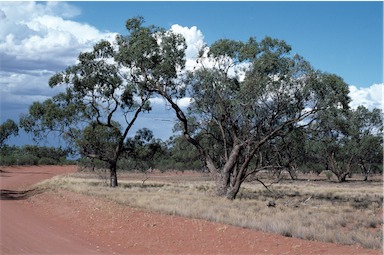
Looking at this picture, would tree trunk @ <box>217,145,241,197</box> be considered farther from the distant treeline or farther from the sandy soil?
the distant treeline

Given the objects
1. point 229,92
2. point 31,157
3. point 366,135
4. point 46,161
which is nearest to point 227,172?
point 229,92

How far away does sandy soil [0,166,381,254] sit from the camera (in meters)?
12.4

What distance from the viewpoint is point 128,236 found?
14898 mm

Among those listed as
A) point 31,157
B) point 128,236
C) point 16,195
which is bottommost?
point 128,236

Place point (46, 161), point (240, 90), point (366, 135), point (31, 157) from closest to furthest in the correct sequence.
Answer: point (240, 90), point (366, 135), point (31, 157), point (46, 161)

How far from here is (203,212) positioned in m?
18.2

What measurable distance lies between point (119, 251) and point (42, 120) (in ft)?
78.1

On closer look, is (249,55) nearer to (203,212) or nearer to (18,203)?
(203,212)

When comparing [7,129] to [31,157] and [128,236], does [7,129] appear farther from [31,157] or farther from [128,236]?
[128,236]

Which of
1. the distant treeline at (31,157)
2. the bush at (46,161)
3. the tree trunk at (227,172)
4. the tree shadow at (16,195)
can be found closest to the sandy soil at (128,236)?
the tree shadow at (16,195)

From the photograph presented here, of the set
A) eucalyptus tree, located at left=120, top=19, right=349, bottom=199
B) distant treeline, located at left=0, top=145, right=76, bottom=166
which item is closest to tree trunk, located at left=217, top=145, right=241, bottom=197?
eucalyptus tree, located at left=120, top=19, right=349, bottom=199

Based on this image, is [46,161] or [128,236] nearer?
[128,236]

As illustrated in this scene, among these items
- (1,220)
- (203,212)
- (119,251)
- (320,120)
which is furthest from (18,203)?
(320,120)

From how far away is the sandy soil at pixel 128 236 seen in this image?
12.4 meters
